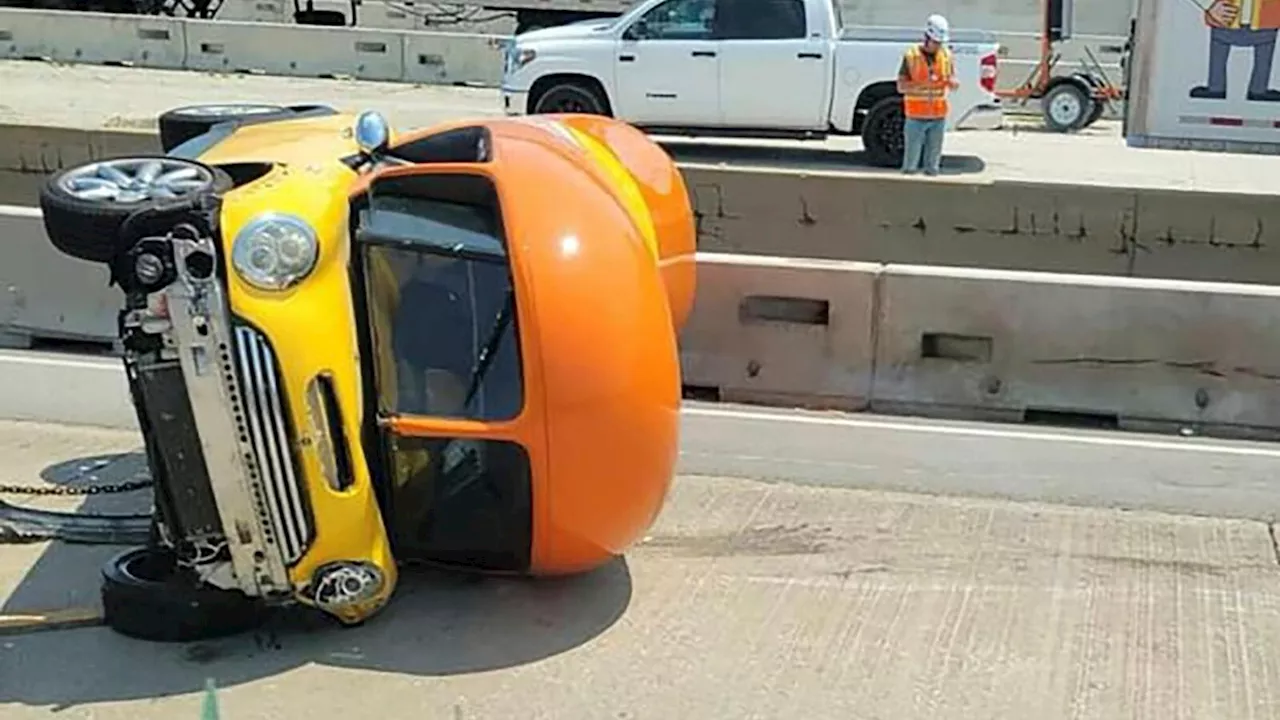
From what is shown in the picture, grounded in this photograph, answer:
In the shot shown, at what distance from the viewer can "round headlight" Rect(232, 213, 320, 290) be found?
4.77m

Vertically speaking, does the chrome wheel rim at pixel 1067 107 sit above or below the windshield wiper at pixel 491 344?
below

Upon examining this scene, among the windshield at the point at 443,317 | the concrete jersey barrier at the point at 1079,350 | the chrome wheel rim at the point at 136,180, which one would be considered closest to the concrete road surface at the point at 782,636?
the windshield at the point at 443,317

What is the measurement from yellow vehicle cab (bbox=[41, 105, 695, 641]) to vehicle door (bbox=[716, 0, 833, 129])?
41.4 ft

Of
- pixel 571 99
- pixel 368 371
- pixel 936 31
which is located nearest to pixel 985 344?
pixel 368 371

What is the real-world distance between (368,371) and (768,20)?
1341 centimetres

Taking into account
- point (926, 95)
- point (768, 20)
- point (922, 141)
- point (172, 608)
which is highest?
point (768, 20)

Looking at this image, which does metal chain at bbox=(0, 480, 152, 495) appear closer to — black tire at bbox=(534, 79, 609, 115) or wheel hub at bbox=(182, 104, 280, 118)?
wheel hub at bbox=(182, 104, 280, 118)

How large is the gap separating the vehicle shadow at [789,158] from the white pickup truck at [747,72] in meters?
0.37

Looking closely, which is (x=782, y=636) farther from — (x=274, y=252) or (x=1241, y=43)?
(x=1241, y=43)

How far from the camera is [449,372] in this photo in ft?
16.6

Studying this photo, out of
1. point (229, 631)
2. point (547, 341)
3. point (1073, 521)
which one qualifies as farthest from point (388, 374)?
point (1073, 521)

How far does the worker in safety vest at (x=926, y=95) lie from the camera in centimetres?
1612

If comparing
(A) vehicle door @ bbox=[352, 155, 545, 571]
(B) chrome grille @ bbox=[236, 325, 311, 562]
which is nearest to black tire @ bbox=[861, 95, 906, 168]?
(A) vehicle door @ bbox=[352, 155, 545, 571]

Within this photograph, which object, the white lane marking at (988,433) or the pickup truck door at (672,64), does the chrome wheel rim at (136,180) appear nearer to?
the white lane marking at (988,433)
